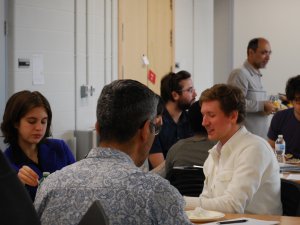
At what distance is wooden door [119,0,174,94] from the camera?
609 centimetres

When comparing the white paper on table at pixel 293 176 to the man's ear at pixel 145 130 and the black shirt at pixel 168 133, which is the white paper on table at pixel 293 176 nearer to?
the black shirt at pixel 168 133

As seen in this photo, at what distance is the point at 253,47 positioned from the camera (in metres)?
6.12

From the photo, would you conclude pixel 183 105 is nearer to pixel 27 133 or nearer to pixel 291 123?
pixel 291 123

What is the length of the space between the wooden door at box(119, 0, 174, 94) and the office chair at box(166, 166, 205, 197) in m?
3.01

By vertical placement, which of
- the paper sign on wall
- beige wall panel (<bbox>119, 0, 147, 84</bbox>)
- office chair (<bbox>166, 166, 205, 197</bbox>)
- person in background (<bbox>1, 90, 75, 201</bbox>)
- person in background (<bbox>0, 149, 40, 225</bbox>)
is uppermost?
beige wall panel (<bbox>119, 0, 147, 84</bbox>)

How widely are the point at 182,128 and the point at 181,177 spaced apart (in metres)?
1.49

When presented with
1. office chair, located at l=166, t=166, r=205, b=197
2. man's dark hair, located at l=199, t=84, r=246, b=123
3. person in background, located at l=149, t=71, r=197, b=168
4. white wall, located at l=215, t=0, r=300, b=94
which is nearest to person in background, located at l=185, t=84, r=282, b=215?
man's dark hair, located at l=199, t=84, r=246, b=123

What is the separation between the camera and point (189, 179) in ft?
10.3

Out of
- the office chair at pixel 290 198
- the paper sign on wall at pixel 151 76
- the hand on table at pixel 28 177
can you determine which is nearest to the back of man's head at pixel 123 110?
the hand on table at pixel 28 177

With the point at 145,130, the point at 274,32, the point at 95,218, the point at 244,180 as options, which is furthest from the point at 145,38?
Result: the point at 95,218

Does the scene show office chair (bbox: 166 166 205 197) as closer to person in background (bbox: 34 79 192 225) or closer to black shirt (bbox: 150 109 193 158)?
black shirt (bbox: 150 109 193 158)

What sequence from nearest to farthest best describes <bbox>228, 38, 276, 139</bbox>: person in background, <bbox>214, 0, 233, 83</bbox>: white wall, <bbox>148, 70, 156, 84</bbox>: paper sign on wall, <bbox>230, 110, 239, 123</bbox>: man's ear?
<bbox>230, 110, 239, 123</bbox>: man's ear → <bbox>228, 38, 276, 139</bbox>: person in background → <bbox>148, 70, 156, 84</bbox>: paper sign on wall → <bbox>214, 0, 233, 83</bbox>: white wall

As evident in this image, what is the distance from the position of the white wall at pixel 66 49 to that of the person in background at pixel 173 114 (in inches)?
38.6

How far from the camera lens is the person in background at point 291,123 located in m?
4.28
